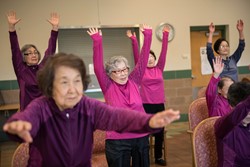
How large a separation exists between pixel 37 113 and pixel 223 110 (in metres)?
1.84

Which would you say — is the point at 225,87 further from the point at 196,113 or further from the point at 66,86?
the point at 66,86

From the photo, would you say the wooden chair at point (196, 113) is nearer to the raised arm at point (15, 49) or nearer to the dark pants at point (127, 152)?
the dark pants at point (127, 152)

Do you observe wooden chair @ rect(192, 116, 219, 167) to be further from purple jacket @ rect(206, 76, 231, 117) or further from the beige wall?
the beige wall

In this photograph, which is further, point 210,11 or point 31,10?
point 210,11

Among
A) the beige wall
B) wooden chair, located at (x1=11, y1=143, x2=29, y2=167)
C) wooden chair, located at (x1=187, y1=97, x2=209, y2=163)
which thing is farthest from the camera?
the beige wall

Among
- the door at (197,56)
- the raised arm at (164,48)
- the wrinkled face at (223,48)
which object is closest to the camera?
the raised arm at (164,48)

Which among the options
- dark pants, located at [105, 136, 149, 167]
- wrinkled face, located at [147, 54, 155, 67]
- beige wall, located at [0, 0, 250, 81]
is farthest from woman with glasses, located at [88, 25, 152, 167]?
beige wall, located at [0, 0, 250, 81]

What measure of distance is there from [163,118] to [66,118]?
1.41 feet

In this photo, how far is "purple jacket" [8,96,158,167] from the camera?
1261 millimetres

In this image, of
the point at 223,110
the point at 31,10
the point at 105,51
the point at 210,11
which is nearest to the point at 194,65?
the point at 210,11

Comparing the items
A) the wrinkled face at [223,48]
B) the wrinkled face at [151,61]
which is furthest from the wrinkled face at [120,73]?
the wrinkled face at [223,48]

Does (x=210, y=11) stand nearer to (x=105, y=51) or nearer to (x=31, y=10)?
(x=105, y=51)

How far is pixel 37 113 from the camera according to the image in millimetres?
1237

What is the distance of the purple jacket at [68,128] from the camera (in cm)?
126
